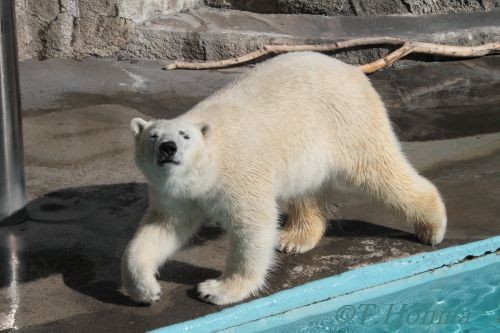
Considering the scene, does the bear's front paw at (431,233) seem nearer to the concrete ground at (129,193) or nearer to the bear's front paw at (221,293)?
the concrete ground at (129,193)

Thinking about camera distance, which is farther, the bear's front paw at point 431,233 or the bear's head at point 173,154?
the bear's front paw at point 431,233

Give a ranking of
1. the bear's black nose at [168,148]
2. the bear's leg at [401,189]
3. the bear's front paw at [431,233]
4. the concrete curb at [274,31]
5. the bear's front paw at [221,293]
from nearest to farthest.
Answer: the bear's black nose at [168,148], the bear's front paw at [221,293], the bear's leg at [401,189], the bear's front paw at [431,233], the concrete curb at [274,31]

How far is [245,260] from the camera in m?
3.14

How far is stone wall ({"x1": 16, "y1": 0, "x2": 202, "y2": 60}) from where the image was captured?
6.31 m

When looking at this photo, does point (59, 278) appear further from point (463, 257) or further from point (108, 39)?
point (108, 39)

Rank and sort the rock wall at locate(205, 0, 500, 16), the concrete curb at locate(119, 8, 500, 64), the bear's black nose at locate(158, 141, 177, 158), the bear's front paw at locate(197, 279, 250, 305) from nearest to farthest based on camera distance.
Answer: the bear's black nose at locate(158, 141, 177, 158)
the bear's front paw at locate(197, 279, 250, 305)
the concrete curb at locate(119, 8, 500, 64)
the rock wall at locate(205, 0, 500, 16)

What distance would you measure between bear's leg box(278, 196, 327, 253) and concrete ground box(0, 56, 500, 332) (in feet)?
0.17

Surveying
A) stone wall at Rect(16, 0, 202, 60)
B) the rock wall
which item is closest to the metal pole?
stone wall at Rect(16, 0, 202, 60)

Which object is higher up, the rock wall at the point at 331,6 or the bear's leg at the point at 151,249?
the rock wall at the point at 331,6

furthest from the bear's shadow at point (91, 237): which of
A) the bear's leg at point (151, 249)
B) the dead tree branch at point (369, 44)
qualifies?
the dead tree branch at point (369, 44)

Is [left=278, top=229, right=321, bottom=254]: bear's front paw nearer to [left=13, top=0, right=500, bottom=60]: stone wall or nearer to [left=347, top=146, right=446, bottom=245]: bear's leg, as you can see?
[left=347, top=146, right=446, bottom=245]: bear's leg

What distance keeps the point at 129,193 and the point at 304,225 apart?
953 millimetres

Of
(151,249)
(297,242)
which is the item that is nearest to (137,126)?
(151,249)

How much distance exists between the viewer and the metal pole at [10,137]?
3.60 metres
